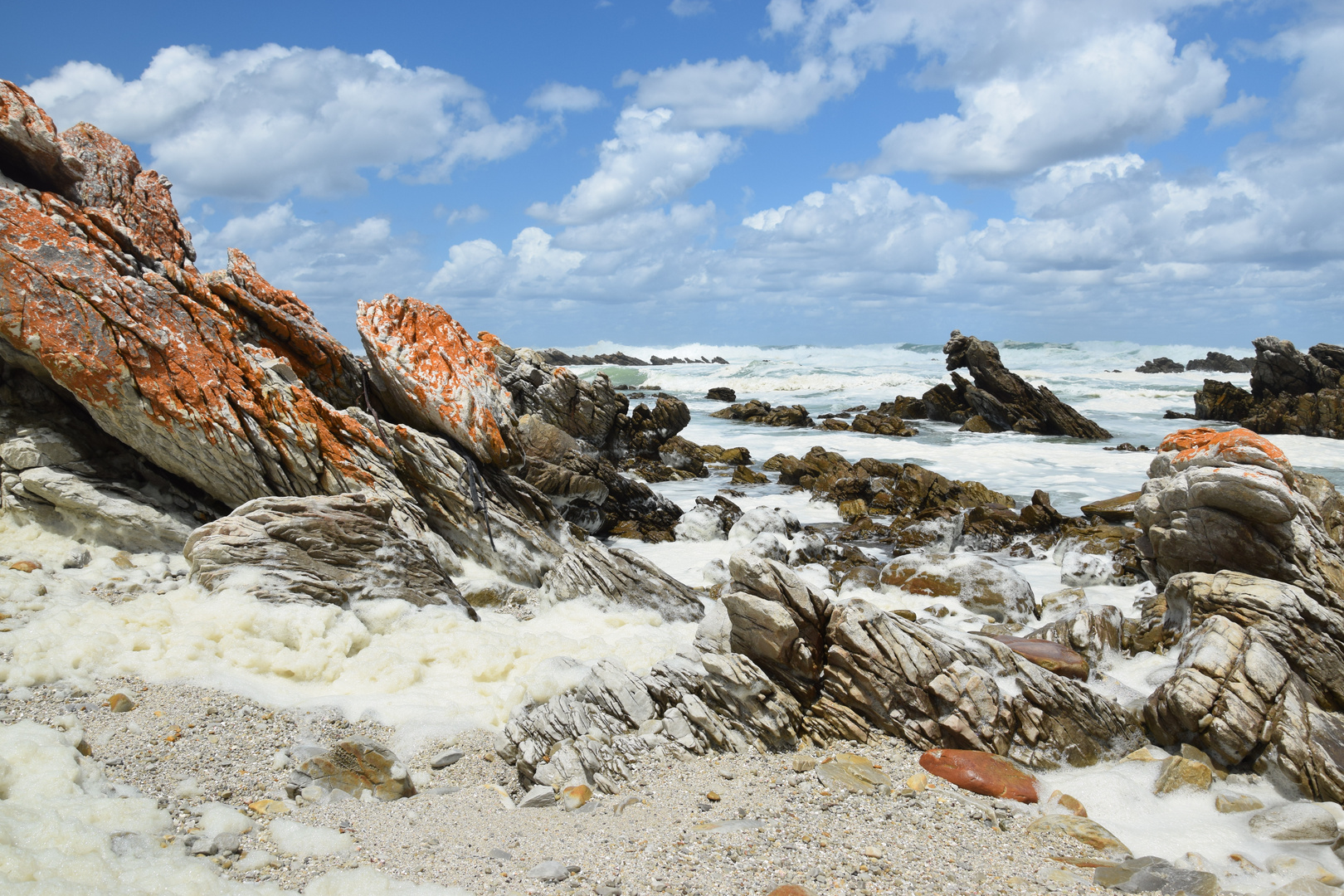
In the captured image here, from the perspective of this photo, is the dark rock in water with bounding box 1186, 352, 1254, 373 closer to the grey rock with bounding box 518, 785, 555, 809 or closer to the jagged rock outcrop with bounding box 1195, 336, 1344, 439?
the jagged rock outcrop with bounding box 1195, 336, 1344, 439

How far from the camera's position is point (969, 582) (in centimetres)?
1205

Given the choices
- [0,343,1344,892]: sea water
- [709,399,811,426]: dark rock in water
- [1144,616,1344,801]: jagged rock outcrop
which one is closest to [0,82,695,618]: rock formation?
[0,343,1344,892]: sea water

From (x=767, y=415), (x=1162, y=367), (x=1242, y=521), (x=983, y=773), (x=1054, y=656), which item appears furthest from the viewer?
(x=1162, y=367)

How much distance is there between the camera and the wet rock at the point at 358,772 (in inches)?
206

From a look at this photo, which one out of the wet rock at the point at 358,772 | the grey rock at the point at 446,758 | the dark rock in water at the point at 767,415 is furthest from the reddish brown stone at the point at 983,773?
the dark rock in water at the point at 767,415

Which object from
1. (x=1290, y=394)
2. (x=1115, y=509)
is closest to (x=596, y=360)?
(x=1290, y=394)

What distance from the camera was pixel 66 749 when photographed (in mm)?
4734

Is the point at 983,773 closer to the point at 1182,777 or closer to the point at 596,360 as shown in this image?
the point at 1182,777

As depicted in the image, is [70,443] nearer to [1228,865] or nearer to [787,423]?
[1228,865]

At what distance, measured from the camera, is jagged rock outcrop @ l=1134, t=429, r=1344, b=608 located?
8766 millimetres

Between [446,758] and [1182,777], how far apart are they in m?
5.72

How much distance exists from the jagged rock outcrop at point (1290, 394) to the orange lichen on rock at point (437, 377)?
34502 mm

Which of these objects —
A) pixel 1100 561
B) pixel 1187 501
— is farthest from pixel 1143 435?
pixel 1187 501

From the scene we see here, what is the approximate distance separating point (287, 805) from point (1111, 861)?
5159 mm
